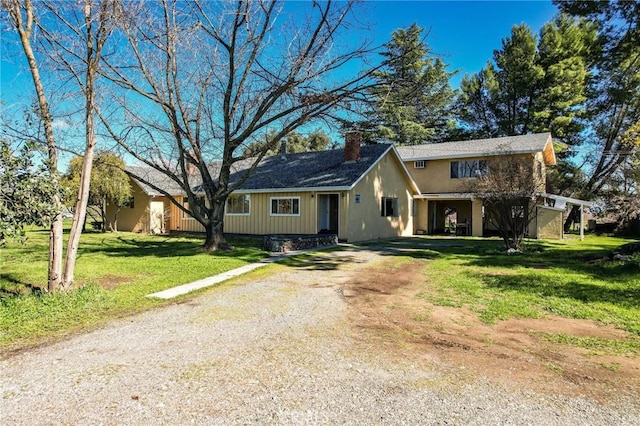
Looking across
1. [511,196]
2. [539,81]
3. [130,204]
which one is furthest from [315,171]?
[539,81]

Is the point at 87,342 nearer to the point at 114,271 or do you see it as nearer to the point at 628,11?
the point at 114,271

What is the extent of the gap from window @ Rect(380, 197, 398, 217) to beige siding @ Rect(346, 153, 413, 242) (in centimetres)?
21

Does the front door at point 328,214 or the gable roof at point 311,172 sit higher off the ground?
the gable roof at point 311,172

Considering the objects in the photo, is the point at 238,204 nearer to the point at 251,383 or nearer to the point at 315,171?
the point at 315,171

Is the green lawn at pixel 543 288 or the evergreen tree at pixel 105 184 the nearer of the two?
the green lawn at pixel 543 288

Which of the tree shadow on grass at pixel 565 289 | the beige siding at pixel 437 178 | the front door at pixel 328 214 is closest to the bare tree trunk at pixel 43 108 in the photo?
the tree shadow on grass at pixel 565 289

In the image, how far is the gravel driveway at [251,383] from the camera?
126 inches

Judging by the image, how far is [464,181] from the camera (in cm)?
2253

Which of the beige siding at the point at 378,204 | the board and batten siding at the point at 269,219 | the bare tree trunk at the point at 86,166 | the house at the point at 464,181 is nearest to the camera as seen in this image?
the bare tree trunk at the point at 86,166

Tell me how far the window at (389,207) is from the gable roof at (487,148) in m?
4.65

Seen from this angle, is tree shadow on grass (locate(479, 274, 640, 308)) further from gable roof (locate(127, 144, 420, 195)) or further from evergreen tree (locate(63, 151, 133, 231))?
evergreen tree (locate(63, 151, 133, 231))

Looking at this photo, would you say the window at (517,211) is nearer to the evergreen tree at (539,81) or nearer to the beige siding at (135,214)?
the evergreen tree at (539,81)

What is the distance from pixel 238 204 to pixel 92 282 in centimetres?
1348

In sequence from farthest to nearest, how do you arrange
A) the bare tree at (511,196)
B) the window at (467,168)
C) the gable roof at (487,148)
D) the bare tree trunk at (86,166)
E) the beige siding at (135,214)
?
1. the beige siding at (135,214)
2. the window at (467,168)
3. the gable roof at (487,148)
4. the bare tree at (511,196)
5. the bare tree trunk at (86,166)
